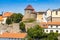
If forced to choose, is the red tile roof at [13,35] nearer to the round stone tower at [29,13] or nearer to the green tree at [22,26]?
the green tree at [22,26]

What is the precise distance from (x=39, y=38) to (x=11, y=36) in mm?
4136

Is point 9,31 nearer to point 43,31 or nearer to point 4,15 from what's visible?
point 43,31

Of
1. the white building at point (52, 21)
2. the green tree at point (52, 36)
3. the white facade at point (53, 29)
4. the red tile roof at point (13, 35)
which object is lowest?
the red tile roof at point (13, 35)

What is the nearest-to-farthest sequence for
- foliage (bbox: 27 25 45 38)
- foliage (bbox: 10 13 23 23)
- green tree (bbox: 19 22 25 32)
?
foliage (bbox: 27 25 45 38) → green tree (bbox: 19 22 25 32) → foliage (bbox: 10 13 23 23)

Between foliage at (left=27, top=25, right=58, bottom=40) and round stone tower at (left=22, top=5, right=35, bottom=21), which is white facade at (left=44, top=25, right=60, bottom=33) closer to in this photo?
foliage at (left=27, top=25, right=58, bottom=40)

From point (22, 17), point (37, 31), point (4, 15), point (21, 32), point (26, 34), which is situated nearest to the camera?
point (37, 31)

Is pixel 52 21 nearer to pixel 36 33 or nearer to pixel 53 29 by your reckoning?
pixel 53 29

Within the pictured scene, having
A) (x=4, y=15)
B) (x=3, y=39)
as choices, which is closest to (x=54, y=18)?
(x=3, y=39)

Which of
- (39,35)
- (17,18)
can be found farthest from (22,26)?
(17,18)

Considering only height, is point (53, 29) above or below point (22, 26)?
below

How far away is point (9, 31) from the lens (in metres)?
35.6

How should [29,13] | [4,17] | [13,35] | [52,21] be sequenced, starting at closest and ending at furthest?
[13,35] < [52,21] < [29,13] < [4,17]

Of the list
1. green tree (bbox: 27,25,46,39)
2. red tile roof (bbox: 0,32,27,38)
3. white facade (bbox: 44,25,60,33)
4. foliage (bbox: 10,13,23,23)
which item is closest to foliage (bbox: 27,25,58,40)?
green tree (bbox: 27,25,46,39)

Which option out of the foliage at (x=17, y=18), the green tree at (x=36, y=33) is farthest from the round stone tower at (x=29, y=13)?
the green tree at (x=36, y=33)
